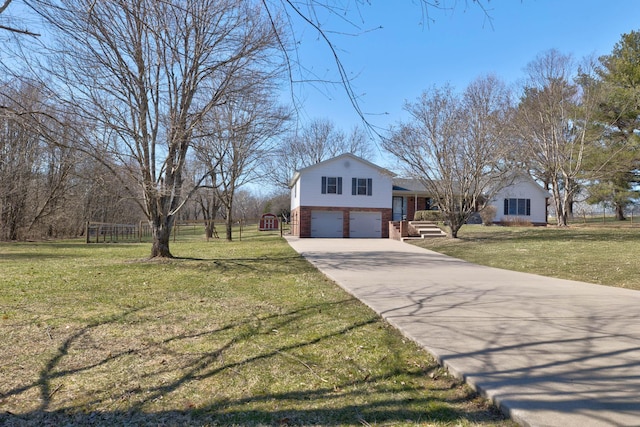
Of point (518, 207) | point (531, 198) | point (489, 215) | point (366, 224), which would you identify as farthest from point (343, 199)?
point (531, 198)

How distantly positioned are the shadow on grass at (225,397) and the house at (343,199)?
71.1ft

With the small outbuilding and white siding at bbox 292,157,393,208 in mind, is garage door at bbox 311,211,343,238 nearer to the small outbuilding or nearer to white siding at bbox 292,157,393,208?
white siding at bbox 292,157,393,208

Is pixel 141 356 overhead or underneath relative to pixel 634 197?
underneath

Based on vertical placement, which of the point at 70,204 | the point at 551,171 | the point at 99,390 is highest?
the point at 551,171

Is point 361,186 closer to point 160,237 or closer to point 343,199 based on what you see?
point 343,199

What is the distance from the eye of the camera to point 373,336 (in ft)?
15.2

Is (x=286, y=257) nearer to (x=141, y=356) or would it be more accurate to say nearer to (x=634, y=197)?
(x=141, y=356)

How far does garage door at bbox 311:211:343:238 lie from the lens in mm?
26328

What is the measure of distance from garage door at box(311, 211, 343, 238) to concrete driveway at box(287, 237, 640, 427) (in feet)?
56.9

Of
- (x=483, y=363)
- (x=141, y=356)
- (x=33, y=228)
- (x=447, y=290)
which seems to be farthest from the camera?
(x=33, y=228)

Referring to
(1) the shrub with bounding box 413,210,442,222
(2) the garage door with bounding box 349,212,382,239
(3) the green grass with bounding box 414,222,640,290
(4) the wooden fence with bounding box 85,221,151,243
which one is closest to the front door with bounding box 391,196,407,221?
(1) the shrub with bounding box 413,210,442,222

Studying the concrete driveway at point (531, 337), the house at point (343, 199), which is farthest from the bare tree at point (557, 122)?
the concrete driveway at point (531, 337)

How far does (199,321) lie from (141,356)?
130 cm

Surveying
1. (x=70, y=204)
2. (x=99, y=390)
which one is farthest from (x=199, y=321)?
(x=70, y=204)
